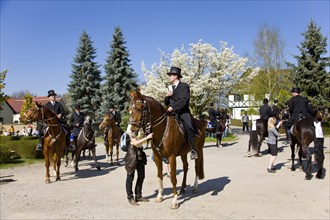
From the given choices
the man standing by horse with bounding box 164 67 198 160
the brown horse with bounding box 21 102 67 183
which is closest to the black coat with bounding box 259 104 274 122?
the man standing by horse with bounding box 164 67 198 160

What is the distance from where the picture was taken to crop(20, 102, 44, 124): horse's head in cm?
1040

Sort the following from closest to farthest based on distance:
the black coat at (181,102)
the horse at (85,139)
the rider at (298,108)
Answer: the black coat at (181,102) → the rider at (298,108) → the horse at (85,139)

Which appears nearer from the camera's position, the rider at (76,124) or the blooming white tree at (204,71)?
the rider at (76,124)

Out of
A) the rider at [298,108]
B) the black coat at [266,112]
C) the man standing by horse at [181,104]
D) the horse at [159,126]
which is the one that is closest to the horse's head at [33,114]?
the horse at [159,126]

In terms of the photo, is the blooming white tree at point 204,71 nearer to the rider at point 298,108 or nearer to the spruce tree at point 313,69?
the spruce tree at point 313,69

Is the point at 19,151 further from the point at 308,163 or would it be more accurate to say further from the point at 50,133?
the point at 308,163

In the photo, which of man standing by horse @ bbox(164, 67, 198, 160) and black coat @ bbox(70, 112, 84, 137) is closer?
man standing by horse @ bbox(164, 67, 198, 160)

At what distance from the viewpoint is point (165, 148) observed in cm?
768

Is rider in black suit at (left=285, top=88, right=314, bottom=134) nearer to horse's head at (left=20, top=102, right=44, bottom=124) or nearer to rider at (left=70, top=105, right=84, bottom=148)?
rider at (left=70, top=105, right=84, bottom=148)

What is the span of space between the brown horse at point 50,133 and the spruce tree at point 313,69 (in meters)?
25.2

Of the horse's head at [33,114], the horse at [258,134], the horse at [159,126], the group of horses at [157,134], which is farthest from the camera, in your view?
the horse at [258,134]

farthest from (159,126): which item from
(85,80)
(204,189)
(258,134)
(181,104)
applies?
(85,80)

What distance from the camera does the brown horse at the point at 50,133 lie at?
10.6m

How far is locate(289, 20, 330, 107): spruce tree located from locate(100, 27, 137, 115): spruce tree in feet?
59.4
